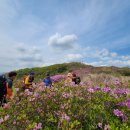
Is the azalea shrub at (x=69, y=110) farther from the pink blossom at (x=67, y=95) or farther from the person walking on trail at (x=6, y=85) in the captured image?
the person walking on trail at (x=6, y=85)

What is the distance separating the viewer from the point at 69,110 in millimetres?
5008

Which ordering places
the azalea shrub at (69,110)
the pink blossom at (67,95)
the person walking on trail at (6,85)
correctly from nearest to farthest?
the azalea shrub at (69,110)
the pink blossom at (67,95)
the person walking on trail at (6,85)

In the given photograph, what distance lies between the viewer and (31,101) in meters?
5.64

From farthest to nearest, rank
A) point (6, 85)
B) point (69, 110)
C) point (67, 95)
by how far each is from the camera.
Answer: point (6, 85)
point (67, 95)
point (69, 110)

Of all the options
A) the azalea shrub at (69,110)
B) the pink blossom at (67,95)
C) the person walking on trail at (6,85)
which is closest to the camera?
the azalea shrub at (69,110)

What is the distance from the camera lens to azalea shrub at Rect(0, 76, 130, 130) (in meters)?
4.80

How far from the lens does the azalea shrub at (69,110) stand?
15.8 ft

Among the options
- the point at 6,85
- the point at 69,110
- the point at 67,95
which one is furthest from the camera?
the point at 6,85

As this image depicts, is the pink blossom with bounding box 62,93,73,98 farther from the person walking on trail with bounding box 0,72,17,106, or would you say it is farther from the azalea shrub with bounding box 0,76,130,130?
the person walking on trail with bounding box 0,72,17,106

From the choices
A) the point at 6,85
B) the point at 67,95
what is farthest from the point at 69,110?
the point at 6,85

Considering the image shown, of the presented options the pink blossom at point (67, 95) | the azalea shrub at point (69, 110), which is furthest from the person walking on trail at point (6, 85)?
the pink blossom at point (67, 95)

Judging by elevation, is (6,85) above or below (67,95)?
above

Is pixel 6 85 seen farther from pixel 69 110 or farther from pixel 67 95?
pixel 69 110

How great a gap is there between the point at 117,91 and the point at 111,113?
2.60ft
